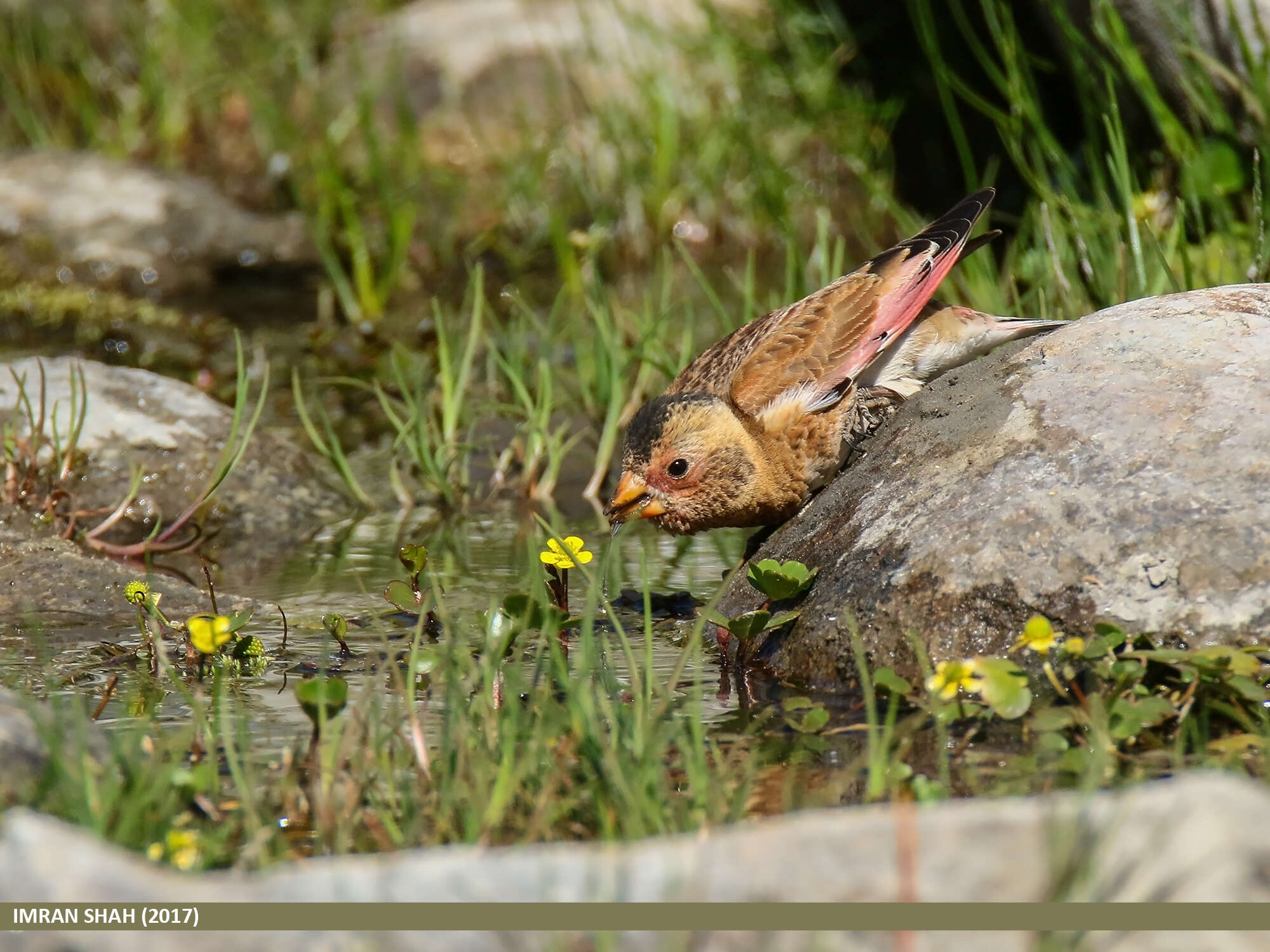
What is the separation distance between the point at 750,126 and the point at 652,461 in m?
5.43

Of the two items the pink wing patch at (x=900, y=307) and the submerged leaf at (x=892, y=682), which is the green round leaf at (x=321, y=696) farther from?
the pink wing patch at (x=900, y=307)

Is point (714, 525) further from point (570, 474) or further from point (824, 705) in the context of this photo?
point (570, 474)

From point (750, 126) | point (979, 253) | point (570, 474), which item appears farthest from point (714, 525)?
point (750, 126)

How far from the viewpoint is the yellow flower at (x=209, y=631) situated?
3.41 meters

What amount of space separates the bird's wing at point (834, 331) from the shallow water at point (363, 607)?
0.67 metres

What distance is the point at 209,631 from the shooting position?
3439 mm

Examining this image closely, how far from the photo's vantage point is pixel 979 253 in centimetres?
616

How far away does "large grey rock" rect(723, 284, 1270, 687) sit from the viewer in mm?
3447

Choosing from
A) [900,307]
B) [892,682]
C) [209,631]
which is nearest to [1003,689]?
[892,682]

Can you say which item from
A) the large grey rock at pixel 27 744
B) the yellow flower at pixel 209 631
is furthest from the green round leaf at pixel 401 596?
the large grey rock at pixel 27 744

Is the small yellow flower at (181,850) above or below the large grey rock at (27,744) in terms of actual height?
below

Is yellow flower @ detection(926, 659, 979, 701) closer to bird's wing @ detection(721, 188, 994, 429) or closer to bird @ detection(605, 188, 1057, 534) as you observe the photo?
bird @ detection(605, 188, 1057, 534)

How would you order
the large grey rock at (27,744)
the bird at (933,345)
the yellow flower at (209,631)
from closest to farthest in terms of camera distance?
1. the large grey rock at (27,744)
2. the yellow flower at (209,631)
3. the bird at (933,345)

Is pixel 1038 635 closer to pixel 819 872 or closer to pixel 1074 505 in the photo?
pixel 1074 505
